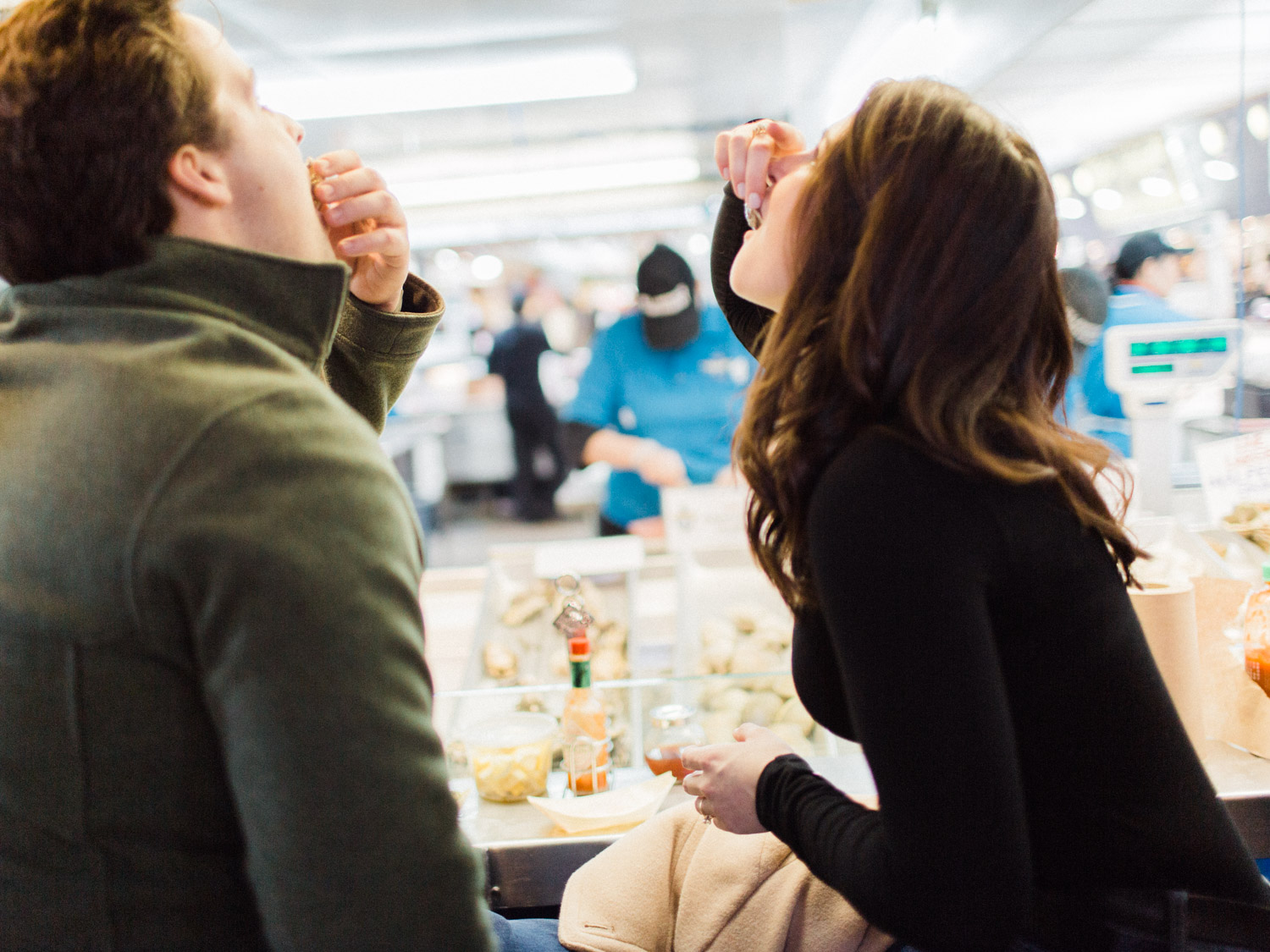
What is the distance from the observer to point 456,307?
→ 14.6m

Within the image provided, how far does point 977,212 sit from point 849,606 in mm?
407

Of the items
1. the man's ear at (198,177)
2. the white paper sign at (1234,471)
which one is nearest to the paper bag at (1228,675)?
the white paper sign at (1234,471)

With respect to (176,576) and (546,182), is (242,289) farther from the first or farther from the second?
(546,182)

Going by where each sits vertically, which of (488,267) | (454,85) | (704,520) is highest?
(488,267)

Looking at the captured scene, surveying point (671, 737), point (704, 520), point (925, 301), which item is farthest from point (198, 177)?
point (704, 520)

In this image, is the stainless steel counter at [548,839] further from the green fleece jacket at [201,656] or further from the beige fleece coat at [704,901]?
the green fleece jacket at [201,656]

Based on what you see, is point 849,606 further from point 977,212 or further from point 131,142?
point 131,142

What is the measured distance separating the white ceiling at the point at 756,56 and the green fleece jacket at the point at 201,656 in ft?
5.30

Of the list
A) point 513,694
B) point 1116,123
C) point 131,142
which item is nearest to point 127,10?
point 131,142

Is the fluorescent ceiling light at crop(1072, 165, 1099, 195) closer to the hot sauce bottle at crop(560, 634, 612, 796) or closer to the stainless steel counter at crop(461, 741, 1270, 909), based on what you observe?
the stainless steel counter at crop(461, 741, 1270, 909)

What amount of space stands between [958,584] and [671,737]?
37.4 inches

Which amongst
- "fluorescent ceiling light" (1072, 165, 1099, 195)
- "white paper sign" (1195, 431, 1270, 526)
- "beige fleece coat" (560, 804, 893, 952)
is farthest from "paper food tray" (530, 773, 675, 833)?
"fluorescent ceiling light" (1072, 165, 1099, 195)

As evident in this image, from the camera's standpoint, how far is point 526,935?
1.21 m

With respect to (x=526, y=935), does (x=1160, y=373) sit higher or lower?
higher
